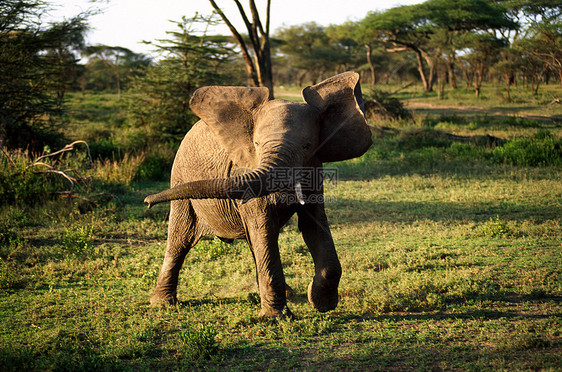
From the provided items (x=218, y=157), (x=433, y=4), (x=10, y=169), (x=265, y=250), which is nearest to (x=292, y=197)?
(x=265, y=250)

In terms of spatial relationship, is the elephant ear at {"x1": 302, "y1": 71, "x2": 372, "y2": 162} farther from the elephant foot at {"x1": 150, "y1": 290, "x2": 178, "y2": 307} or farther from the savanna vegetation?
the elephant foot at {"x1": 150, "y1": 290, "x2": 178, "y2": 307}

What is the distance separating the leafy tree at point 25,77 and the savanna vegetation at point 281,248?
0.16 ft

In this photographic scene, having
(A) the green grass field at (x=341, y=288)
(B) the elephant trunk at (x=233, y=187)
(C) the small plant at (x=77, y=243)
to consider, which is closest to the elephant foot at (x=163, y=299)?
(A) the green grass field at (x=341, y=288)

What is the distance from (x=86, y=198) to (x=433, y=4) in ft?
93.0

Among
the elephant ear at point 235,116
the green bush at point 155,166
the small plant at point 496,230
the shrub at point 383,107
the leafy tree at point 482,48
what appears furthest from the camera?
the leafy tree at point 482,48

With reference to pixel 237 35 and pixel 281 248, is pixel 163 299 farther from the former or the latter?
pixel 237 35

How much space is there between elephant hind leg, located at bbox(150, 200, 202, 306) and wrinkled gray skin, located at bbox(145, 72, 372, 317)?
369 mm

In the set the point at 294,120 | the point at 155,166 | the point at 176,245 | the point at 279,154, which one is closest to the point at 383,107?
the point at 155,166

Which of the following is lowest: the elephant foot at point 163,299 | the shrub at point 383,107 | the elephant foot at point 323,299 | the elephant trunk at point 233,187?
the elephant foot at point 163,299

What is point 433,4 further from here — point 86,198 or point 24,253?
point 24,253

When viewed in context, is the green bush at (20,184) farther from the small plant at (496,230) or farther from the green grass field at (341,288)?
the small plant at (496,230)

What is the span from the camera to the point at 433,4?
31.2m

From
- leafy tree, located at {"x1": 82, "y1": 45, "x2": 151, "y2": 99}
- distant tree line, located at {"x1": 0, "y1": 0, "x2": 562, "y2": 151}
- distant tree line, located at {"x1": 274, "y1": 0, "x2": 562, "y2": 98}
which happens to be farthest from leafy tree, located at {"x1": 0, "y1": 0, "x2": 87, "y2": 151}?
leafy tree, located at {"x1": 82, "y1": 45, "x2": 151, "y2": 99}

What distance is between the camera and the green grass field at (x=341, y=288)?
12.4 ft
